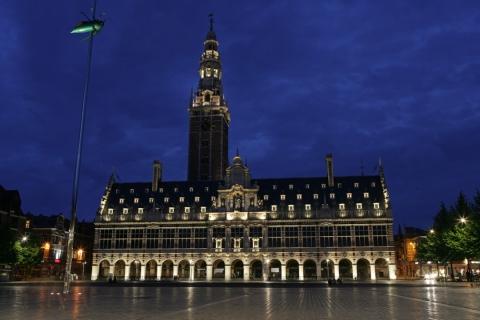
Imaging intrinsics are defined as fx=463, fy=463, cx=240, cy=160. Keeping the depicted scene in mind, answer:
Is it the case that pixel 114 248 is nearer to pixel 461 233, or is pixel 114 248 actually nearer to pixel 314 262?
pixel 314 262

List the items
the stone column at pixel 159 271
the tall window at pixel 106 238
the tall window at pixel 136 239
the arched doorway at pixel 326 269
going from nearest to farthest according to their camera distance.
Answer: the arched doorway at pixel 326 269, the stone column at pixel 159 271, the tall window at pixel 136 239, the tall window at pixel 106 238

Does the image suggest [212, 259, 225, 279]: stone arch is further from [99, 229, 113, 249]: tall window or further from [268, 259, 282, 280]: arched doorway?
[99, 229, 113, 249]: tall window

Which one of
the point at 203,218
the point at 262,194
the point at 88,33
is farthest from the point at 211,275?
the point at 88,33

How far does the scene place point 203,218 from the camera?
98938 millimetres

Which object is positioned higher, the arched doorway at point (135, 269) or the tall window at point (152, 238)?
the tall window at point (152, 238)

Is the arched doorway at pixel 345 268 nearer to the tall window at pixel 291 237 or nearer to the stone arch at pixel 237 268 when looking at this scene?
the tall window at pixel 291 237

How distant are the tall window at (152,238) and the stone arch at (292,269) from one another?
28.4m

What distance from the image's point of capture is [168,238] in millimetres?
99188

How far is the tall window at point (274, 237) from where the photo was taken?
94312 millimetres

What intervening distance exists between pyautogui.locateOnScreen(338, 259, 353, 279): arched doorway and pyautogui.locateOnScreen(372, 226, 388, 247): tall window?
7.02 meters

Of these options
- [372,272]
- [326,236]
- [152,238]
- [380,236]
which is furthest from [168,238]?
[380,236]

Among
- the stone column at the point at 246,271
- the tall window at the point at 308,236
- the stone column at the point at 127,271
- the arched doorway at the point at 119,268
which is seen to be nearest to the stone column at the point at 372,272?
the tall window at the point at 308,236

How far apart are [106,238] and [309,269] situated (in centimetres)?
4421

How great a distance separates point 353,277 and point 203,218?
32852mm
